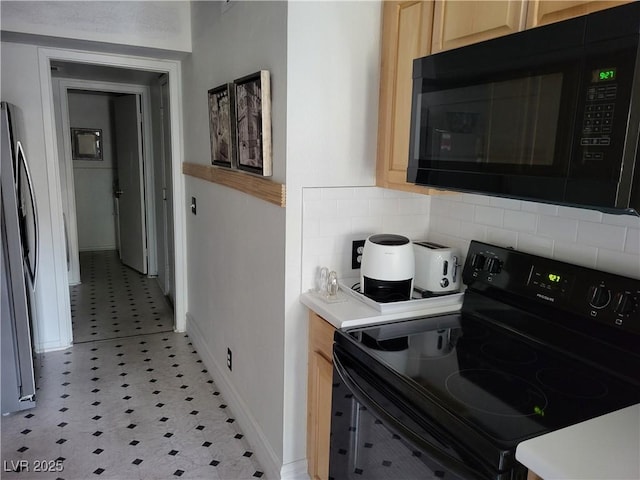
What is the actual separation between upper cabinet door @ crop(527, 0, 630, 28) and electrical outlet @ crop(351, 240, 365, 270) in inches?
40.5

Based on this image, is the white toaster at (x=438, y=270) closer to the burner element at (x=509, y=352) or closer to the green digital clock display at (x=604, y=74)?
the burner element at (x=509, y=352)

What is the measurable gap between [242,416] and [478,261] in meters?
1.49

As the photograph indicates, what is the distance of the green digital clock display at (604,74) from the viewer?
97 centimetres

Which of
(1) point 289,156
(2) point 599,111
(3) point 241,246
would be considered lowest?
(3) point 241,246

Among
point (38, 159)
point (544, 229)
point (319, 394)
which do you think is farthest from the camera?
point (38, 159)

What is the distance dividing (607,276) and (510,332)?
386 millimetres

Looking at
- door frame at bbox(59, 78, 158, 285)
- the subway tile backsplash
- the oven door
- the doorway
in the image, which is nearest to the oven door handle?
the oven door

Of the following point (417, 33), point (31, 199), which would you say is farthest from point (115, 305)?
point (417, 33)

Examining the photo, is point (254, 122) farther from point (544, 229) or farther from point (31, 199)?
point (31, 199)

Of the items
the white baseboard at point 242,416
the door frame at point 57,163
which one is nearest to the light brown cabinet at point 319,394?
the white baseboard at point 242,416

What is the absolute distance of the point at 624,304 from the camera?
132 centimetres

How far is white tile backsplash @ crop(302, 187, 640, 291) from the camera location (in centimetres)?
143

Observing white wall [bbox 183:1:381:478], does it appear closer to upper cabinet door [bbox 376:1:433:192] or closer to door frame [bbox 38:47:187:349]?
upper cabinet door [bbox 376:1:433:192]

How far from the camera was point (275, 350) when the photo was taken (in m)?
2.03
